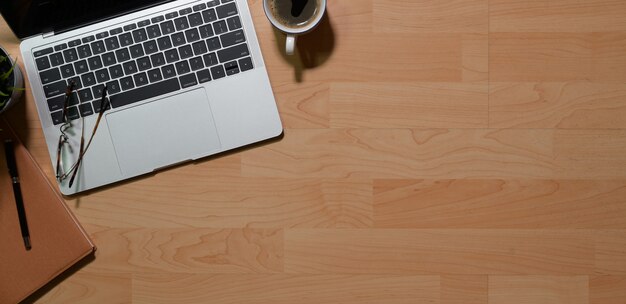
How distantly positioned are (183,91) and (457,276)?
1.61ft

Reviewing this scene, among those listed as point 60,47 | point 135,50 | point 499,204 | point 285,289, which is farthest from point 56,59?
point 499,204

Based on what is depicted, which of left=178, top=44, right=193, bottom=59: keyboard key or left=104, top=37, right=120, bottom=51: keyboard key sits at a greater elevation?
left=104, top=37, right=120, bottom=51: keyboard key

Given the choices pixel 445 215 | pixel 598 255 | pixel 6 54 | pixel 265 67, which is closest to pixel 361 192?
pixel 445 215

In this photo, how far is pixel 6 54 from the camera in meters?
0.85

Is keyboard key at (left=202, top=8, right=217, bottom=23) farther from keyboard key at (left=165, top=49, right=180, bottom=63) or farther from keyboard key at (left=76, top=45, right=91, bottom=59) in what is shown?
keyboard key at (left=76, top=45, right=91, bottom=59)

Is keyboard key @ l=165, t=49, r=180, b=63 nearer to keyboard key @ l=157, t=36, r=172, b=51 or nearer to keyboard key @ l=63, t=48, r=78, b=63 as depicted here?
keyboard key @ l=157, t=36, r=172, b=51

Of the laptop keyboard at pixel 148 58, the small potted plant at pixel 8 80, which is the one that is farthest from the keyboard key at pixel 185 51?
the small potted plant at pixel 8 80

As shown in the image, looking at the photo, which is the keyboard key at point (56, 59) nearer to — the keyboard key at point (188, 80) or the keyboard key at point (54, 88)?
the keyboard key at point (54, 88)

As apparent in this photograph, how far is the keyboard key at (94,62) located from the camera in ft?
2.86

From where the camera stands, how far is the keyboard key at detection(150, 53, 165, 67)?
865 mm

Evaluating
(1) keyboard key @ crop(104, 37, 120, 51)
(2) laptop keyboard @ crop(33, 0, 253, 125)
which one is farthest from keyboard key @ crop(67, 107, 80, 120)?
(1) keyboard key @ crop(104, 37, 120, 51)

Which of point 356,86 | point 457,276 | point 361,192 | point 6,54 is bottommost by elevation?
point 457,276

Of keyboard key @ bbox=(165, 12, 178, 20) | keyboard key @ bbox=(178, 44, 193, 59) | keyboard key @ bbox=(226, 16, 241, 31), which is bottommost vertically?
keyboard key @ bbox=(178, 44, 193, 59)

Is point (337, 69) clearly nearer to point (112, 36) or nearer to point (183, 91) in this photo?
point (183, 91)
